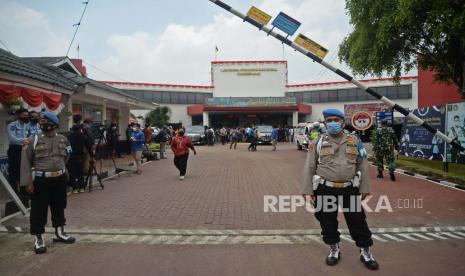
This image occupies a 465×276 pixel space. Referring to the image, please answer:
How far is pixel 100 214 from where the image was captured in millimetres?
7125

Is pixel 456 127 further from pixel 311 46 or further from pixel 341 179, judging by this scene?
pixel 341 179

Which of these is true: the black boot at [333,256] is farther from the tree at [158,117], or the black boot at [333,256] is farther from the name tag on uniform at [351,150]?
the tree at [158,117]

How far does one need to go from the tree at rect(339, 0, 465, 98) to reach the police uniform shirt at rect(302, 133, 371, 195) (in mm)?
8956

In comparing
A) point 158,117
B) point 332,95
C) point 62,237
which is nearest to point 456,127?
point 62,237

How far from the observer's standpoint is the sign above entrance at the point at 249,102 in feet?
132

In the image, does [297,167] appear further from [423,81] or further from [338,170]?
[423,81]

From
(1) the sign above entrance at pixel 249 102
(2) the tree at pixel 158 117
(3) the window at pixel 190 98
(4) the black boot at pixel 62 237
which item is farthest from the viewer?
(3) the window at pixel 190 98

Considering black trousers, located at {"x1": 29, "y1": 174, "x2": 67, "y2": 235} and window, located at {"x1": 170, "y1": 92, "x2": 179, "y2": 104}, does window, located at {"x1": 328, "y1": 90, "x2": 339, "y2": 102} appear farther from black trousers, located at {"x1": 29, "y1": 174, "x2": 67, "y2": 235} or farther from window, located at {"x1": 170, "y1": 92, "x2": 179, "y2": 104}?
black trousers, located at {"x1": 29, "y1": 174, "x2": 67, "y2": 235}

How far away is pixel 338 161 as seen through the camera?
4.44 metres

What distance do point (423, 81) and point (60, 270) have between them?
30.5m

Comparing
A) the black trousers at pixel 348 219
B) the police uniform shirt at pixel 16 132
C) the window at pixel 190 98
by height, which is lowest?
the black trousers at pixel 348 219

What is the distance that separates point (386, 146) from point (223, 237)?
720 centimetres

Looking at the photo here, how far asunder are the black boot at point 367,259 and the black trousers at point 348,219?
0.13 m

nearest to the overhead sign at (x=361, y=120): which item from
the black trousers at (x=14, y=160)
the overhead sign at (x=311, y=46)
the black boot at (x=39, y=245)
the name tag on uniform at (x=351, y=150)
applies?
the overhead sign at (x=311, y=46)
